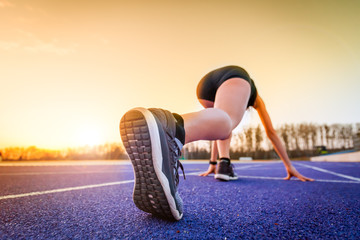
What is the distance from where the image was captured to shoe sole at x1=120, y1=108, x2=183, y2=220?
0.87 meters

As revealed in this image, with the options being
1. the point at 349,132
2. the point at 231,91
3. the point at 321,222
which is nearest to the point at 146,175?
the point at 321,222

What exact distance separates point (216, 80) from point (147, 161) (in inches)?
50.7

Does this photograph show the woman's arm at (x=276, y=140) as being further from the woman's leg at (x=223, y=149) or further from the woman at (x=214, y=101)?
the woman's leg at (x=223, y=149)

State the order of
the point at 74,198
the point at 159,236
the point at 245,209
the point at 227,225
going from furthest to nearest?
1. the point at 74,198
2. the point at 245,209
3. the point at 227,225
4. the point at 159,236

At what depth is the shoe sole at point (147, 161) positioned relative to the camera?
869mm

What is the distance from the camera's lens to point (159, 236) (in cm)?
74

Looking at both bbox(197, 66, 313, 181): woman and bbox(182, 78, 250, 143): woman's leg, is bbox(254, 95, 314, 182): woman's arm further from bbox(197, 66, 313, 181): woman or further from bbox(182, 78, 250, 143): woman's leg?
bbox(182, 78, 250, 143): woman's leg

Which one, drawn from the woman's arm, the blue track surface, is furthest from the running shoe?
the blue track surface

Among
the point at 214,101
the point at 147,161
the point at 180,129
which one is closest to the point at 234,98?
the point at 180,129

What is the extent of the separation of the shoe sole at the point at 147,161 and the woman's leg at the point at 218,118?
Result: 0.82ft

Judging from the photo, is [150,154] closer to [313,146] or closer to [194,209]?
[194,209]

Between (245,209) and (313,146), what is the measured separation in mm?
57962

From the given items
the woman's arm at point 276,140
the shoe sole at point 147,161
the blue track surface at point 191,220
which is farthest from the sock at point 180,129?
the woman's arm at point 276,140

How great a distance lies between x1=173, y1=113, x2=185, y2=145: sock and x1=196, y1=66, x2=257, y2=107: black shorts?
875 millimetres
